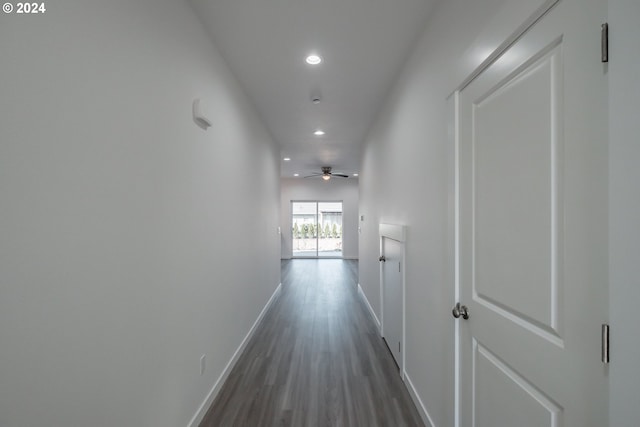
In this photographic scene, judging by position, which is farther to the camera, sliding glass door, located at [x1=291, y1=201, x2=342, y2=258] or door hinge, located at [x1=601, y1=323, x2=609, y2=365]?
sliding glass door, located at [x1=291, y1=201, x2=342, y2=258]

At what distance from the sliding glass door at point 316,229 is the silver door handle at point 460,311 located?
8.94m

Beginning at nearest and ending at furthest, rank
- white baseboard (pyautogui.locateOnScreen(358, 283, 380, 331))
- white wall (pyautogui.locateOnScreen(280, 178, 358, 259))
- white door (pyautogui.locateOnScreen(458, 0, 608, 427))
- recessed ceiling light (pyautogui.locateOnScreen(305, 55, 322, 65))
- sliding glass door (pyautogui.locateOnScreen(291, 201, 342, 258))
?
1. white door (pyautogui.locateOnScreen(458, 0, 608, 427))
2. recessed ceiling light (pyautogui.locateOnScreen(305, 55, 322, 65))
3. white baseboard (pyautogui.locateOnScreen(358, 283, 380, 331))
4. white wall (pyautogui.locateOnScreen(280, 178, 358, 259))
5. sliding glass door (pyautogui.locateOnScreen(291, 201, 342, 258))

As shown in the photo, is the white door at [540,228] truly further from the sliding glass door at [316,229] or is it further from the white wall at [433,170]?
the sliding glass door at [316,229]

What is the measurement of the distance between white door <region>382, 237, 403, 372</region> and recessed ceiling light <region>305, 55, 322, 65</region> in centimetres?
176

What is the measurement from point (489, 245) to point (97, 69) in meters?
1.70

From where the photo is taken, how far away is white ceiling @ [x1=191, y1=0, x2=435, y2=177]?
6.23 ft

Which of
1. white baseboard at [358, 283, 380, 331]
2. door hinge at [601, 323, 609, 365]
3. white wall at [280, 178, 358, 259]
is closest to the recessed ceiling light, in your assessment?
door hinge at [601, 323, 609, 365]

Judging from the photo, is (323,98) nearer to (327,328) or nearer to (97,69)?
(97,69)

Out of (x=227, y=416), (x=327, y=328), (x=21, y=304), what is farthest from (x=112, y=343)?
(x=327, y=328)

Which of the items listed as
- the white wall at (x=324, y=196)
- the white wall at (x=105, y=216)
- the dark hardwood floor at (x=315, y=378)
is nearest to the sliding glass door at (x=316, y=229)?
the white wall at (x=324, y=196)

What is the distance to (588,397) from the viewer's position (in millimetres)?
778

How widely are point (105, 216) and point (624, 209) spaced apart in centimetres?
160

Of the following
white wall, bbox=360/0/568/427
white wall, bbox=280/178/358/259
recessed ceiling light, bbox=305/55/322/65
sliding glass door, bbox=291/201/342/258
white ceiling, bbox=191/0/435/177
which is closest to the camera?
white wall, bbox=360/0/568/427

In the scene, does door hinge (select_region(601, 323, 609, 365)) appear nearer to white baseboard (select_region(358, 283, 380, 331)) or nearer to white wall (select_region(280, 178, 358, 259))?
white baseboard (select_region(358, 283, 380, 331))
